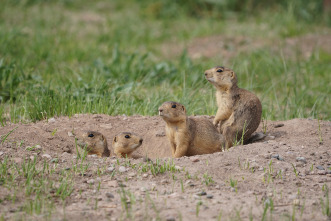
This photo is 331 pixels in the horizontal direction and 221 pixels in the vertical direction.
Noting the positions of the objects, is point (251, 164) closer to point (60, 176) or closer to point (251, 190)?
point (251, 190)

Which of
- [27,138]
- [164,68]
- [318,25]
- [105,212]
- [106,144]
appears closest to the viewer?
[105,212]

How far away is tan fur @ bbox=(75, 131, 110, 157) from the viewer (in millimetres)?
5258

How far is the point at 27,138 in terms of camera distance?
16.6ft

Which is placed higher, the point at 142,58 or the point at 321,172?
the point at 142,58

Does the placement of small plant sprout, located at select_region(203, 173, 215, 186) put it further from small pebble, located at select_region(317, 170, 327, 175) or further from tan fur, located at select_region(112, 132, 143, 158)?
tan fur, located at select_region(112, 132, 143, 158)

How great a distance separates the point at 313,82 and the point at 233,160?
4134mm

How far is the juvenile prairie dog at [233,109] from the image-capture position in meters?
5.26

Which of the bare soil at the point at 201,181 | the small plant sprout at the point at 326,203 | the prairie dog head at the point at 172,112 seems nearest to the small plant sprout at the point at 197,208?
the bare soil at the point at 201,181

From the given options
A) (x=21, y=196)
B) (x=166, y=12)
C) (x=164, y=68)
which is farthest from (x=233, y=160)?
(x=166, y=12)

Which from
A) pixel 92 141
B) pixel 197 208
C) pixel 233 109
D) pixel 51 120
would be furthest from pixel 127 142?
pixel 197 208

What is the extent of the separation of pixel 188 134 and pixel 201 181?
101 centimetres

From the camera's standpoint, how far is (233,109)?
17.4 ft

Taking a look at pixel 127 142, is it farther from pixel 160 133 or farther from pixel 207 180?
pixel 207 180

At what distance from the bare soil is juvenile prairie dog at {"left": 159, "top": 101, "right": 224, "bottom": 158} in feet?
1.32
